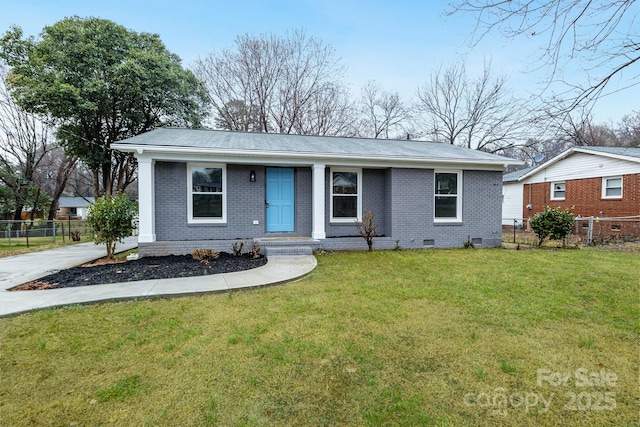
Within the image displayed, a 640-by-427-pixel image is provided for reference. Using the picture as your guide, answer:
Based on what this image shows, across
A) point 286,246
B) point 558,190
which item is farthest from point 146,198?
point 558,190

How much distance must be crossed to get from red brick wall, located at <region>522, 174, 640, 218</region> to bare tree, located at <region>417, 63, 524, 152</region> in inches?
253

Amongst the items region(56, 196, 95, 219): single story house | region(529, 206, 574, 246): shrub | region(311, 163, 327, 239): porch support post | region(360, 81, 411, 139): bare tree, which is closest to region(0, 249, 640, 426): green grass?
region(311, 163, 327, 239): porch support post

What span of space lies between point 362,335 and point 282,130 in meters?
18.9

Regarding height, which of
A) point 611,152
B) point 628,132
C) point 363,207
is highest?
point 628,132

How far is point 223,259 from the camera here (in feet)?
23.4

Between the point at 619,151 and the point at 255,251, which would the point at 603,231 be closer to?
the point at 619,151

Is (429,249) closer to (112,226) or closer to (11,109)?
(112,226)

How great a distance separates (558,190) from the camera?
15.7 meters

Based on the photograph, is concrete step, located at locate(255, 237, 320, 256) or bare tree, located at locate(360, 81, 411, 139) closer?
concrete step, located at locate(255, 237, 320, 256)

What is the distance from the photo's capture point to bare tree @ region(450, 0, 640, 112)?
9.53 ft

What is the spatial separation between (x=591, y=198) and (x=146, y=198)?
18168 mm

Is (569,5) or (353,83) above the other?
(353,83)

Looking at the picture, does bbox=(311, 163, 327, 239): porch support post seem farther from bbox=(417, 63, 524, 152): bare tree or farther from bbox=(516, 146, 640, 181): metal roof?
bbox=(417, 63, 524, 152): bare tree

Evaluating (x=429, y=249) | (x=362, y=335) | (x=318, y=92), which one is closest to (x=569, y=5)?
(x=362, y=335)
